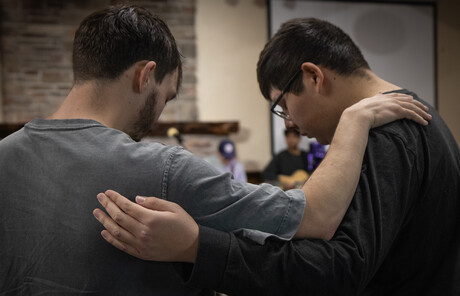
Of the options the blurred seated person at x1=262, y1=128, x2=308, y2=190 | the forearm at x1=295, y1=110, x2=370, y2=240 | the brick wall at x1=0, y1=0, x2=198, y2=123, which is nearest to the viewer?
the forearm at x1=295, y1=110, x2=370, y2=240

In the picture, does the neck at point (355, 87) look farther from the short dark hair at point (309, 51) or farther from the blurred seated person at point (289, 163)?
the blurred seated person at point (289, 163)

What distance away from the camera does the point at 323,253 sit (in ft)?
3.27

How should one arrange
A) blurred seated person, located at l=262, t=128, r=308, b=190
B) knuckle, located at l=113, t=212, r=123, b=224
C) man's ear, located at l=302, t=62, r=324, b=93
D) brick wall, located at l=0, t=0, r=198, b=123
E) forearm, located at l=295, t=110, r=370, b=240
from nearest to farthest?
knuckle, located at l=113, t=212, r=123, b=224, forearm, located at l=295, t=110, r=370, b=240, man's ear, located at l=302, t=62, r=324, b=93, brick wall, located at l=0, t=0, r=198, b=123, blurred seated person, located at l=262, t=128, r=308, b=190

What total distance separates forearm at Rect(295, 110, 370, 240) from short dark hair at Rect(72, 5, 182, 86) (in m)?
0.48

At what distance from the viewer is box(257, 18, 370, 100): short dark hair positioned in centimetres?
136

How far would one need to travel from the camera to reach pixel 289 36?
137 centimetres

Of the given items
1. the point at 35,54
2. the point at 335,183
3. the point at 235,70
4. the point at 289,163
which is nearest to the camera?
the point at 335,183

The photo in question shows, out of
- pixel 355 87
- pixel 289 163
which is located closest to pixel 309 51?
pixel 355 87

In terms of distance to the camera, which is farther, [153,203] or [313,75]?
[313,75]

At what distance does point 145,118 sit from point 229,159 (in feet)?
13.7

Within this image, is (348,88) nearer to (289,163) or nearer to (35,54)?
(289,163)

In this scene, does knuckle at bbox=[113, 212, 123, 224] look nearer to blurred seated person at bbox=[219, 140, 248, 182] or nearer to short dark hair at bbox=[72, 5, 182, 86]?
short dark hair at bbox=[72, 5, 182, 86]

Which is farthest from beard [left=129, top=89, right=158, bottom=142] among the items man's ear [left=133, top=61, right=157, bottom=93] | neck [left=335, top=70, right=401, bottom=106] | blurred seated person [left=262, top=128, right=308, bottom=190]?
blurred seated person [left=262, top=128, right=308, bottom=190]

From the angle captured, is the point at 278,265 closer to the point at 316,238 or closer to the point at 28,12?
the point at 316,238
